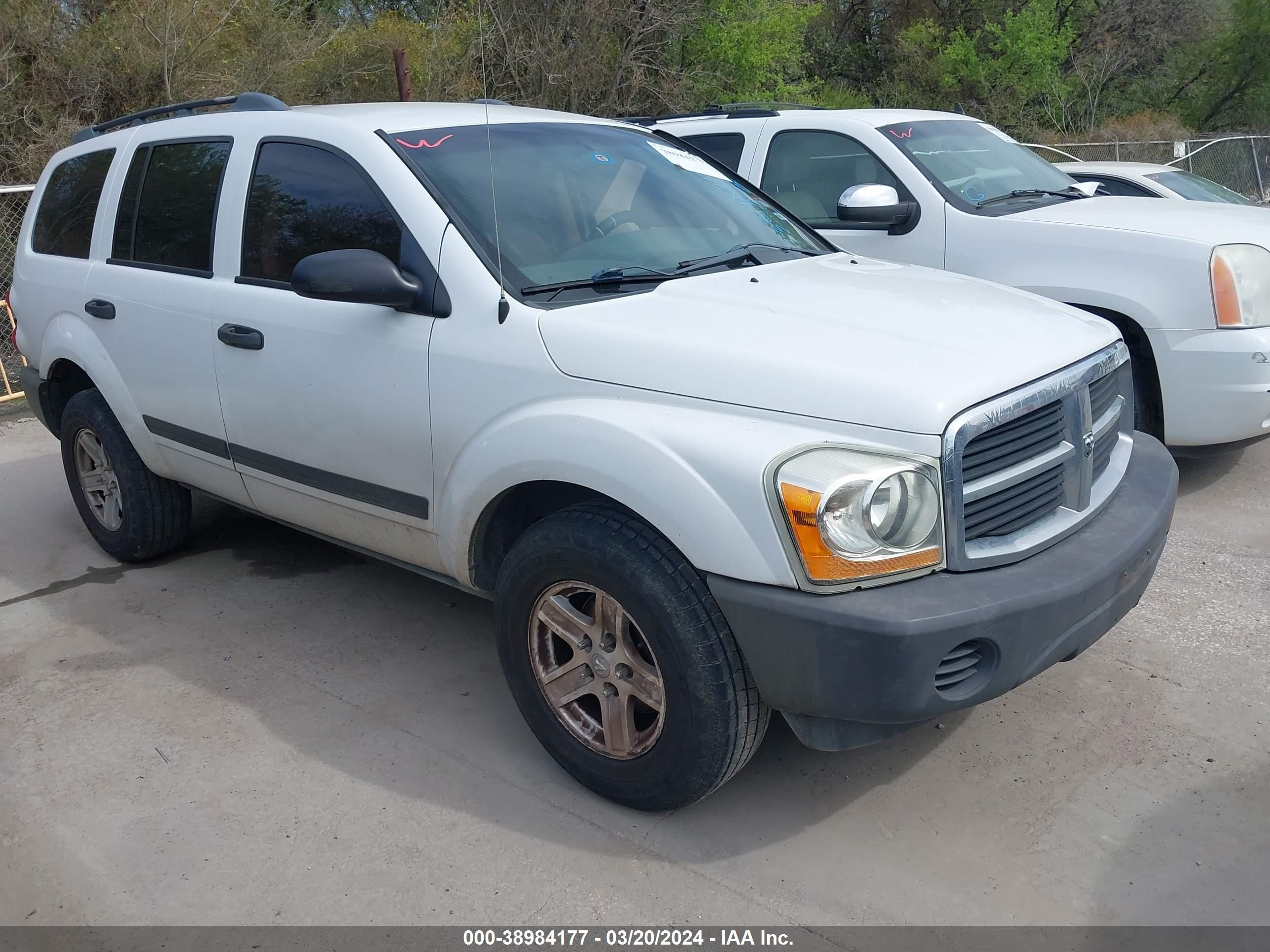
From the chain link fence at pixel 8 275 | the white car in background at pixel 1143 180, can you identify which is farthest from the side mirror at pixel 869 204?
the chain link fence at pixel 8 275

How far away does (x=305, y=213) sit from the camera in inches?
148

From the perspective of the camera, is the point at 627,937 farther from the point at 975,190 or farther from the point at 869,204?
the point at 975,190

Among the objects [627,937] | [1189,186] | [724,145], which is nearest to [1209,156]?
[1189,186]

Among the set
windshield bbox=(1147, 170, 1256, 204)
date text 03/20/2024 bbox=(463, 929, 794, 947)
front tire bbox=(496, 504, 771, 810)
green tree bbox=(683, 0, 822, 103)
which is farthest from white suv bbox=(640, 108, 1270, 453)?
green tree bbox=(683, 0, 822, 103)

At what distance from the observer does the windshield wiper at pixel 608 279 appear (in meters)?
3.22

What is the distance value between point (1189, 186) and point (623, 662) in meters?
9.21

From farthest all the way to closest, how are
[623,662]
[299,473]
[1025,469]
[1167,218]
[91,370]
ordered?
[1167,218]
[91,370]
[299,473]
[623,662]
[1025,469]

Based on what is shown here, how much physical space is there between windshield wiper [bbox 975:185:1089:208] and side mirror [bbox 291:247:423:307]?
383cm

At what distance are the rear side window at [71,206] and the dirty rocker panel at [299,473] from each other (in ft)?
3.32

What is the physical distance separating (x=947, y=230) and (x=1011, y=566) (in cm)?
353

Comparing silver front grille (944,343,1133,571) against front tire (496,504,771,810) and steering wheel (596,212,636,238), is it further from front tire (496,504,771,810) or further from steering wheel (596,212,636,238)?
steering wheel (596,212,636,238)

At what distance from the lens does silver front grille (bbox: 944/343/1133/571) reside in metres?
2.60

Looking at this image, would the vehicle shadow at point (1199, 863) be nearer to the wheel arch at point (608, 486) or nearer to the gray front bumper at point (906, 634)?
the gray front bumper at point (906, 634)

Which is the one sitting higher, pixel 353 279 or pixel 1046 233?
pixel 353 279
